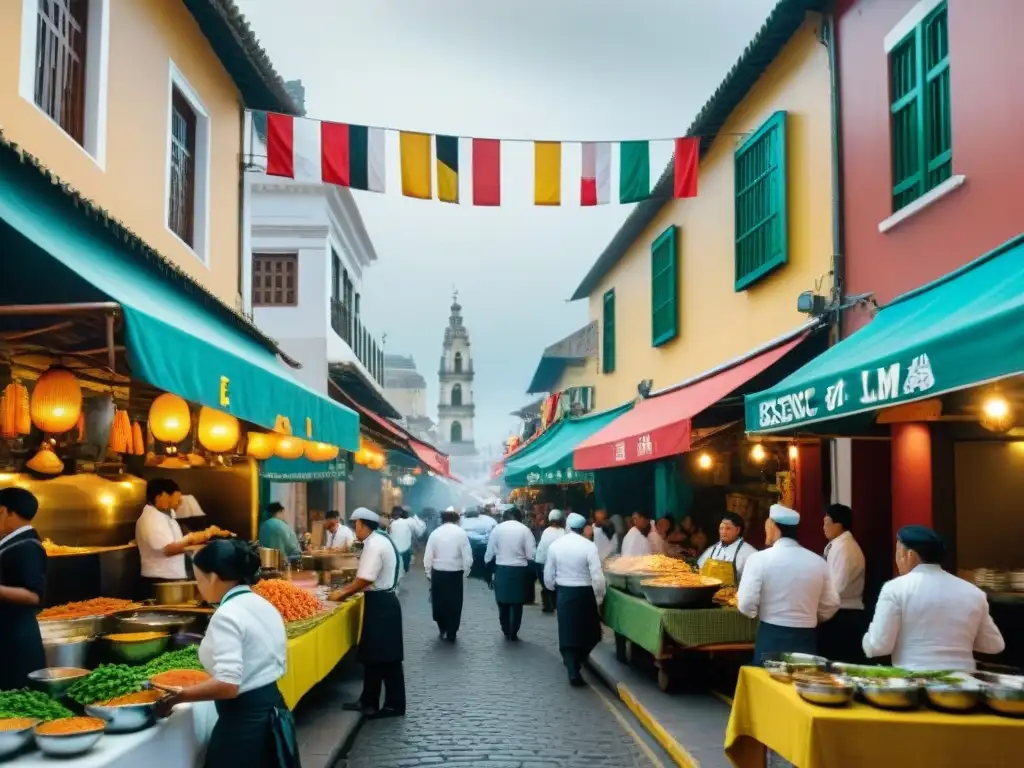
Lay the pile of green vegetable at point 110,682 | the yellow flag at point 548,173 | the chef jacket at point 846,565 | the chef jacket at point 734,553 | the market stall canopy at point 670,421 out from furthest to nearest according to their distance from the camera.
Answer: the yellow flag at point 548,173, the market stall canopy at point 670,421, the chef jacket at point 734,553, the chef jacket at point 846,565, the pile of green vegetable at point 110,682

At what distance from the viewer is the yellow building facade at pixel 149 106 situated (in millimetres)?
7648

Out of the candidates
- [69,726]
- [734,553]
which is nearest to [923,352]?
[69,726]

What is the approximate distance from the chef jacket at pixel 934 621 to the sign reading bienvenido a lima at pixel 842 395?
109 centimetres

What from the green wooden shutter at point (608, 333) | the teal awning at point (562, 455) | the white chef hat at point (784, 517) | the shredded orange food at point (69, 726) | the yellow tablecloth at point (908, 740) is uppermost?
the green wooden shutter at point (608, 333)

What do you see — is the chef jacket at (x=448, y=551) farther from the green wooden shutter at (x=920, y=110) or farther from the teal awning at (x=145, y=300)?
the green wooden shutter at (x=920, y=110)

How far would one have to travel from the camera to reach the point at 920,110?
8656mm

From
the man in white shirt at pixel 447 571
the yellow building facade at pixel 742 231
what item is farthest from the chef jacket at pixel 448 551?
the yellow building facade at pixel 742 231

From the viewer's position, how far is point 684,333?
52.6 ft

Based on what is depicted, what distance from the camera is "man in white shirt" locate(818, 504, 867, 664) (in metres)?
8.47

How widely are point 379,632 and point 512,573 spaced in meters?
5.13

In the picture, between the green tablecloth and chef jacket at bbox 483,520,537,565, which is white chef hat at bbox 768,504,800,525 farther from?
chef jacket at bbox 483,520,537,565

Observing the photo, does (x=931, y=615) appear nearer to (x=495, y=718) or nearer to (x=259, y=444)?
(x=495, y=718)

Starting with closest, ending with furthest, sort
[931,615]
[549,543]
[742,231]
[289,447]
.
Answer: [931,615] < [289,447] < [742,231] < [549,543]

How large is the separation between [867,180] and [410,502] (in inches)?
2082
